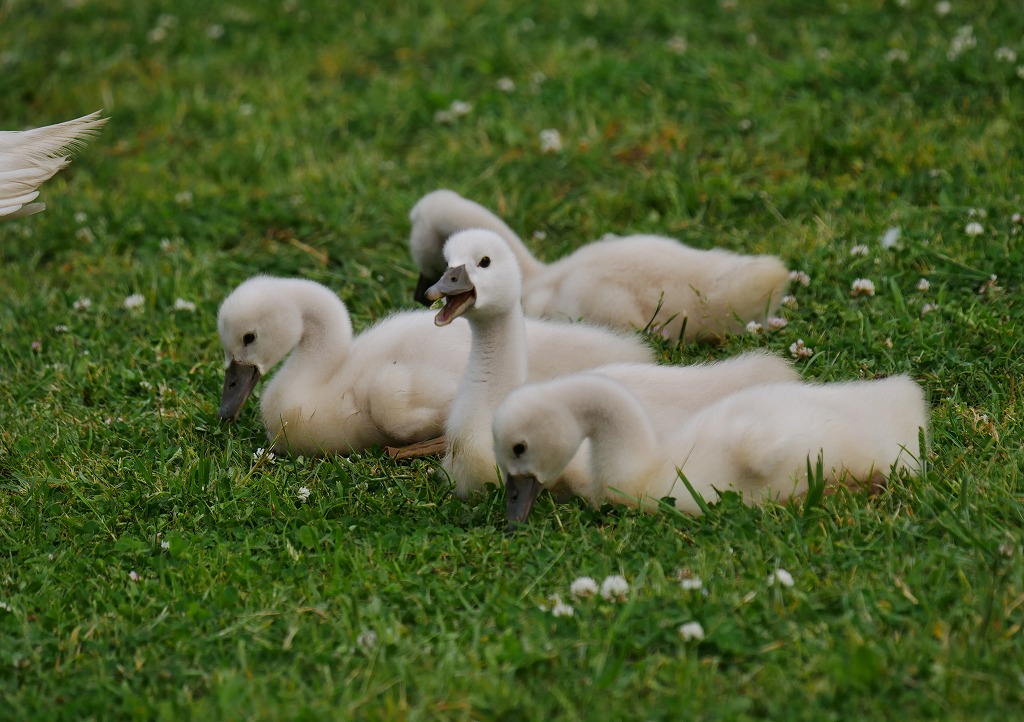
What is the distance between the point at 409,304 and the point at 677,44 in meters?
3.32

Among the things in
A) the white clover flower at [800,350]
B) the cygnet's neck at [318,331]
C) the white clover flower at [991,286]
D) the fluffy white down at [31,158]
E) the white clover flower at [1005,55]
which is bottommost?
the white clover flower at [800,350]

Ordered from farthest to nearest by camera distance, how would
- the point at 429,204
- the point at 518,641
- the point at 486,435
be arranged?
the point at 429,204 → the point at 486,435 → the point at 518,641

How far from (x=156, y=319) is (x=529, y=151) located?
95.1 inches

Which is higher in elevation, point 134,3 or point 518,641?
point 134,3

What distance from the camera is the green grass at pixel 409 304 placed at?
322 centimetres

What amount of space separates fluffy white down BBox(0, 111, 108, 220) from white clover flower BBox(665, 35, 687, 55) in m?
4.03

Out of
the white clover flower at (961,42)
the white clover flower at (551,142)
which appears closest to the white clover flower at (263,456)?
the white clover flower at (551,142)

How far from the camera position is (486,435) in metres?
4.21

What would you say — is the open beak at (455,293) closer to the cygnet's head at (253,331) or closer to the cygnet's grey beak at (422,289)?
the cygnet's head at (253,331)

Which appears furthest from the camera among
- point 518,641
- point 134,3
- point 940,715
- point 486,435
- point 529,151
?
point 134,3

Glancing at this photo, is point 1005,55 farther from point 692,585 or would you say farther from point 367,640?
point 367,640

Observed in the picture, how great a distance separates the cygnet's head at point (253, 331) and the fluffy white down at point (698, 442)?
123cm

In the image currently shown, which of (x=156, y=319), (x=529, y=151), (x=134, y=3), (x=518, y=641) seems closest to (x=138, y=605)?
(x=518, y=641)

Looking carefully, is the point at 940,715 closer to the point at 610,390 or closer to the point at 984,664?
the point at 984,664
